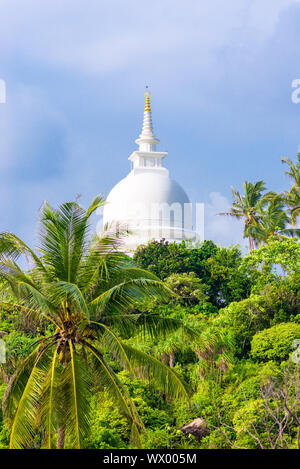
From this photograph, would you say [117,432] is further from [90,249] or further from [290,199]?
[290,199]

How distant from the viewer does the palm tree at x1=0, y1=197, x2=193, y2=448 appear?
48.4 feet

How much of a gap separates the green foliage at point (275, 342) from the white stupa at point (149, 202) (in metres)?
20.1

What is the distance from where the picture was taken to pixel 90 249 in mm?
16750

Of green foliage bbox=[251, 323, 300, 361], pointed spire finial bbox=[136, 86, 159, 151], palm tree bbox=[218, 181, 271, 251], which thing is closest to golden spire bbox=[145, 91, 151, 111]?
pointed spire finial bbox=[136, 86, 159, 151]

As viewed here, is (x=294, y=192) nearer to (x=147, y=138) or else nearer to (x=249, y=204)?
(x=249, y=204)

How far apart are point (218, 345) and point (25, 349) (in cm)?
691

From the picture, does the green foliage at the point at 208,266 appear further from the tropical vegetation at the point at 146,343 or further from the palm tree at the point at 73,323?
the palm tree at the point at 73,323

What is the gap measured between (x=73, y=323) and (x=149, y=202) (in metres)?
31.7

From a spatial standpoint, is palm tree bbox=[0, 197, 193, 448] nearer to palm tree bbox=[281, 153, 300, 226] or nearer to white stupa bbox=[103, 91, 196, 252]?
palm tree bbox=[281, 153, 300, 226]

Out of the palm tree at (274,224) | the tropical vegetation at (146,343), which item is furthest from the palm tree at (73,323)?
the palm tree at (274,224)

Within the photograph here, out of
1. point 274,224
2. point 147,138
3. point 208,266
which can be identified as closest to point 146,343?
point 208,266

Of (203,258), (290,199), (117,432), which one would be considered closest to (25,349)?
(117,432)
